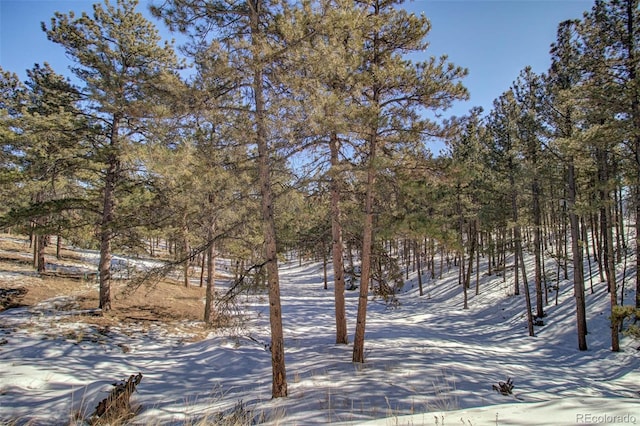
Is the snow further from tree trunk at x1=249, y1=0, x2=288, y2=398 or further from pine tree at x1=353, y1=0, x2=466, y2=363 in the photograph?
pine tree at x1=353, y1=0, x2=466, y2=363

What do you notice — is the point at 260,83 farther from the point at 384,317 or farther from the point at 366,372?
the point at 384,317

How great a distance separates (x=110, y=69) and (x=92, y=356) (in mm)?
9454

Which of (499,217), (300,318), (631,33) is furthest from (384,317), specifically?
(631,33)

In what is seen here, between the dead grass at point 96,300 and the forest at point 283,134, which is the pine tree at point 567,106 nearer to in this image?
the forest at point 283,134

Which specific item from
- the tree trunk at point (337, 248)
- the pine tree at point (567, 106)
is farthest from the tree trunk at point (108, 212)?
the pine tree at point (567, 106)

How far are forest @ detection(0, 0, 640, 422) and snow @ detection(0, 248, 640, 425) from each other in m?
1.00

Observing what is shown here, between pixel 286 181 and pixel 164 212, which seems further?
pixel 164 212

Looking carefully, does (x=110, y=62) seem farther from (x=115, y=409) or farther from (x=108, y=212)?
(x=115, y=409)

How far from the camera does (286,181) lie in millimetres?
8711

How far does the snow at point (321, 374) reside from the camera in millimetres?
5086

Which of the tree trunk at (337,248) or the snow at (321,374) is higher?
the tree trunk at (337,248)

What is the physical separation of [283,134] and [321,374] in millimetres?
5744

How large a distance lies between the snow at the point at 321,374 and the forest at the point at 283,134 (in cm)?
100

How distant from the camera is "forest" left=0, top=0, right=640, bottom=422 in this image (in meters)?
6.51
